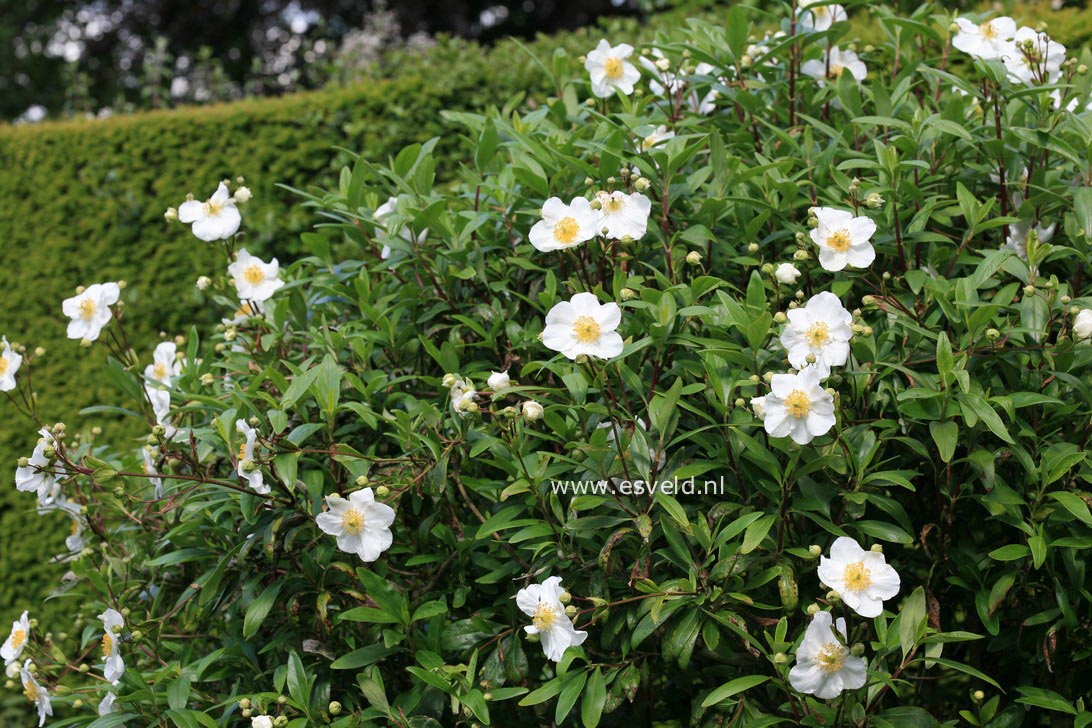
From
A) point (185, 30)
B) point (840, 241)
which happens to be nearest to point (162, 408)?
point (840, 241)

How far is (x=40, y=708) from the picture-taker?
1.93 meters

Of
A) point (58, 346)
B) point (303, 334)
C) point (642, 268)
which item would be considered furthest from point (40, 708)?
point (58, 346)

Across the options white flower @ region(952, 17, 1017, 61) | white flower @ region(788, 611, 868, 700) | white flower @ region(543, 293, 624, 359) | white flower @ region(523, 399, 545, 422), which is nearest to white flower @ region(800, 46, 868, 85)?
white flower @ region(952, 17, 1017, 61)

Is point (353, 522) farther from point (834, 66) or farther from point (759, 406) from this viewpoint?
point (834, 66)

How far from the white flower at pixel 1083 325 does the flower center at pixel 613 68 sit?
1.10m

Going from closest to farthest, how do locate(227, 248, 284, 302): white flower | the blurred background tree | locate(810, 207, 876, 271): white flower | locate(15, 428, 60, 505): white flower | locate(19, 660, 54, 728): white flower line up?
1. locate(810, 207, 876, 271): white flower
2. locate(15, 428, 60, 505): white flower
3. locate(19, 660, 54, 728): white flower
4. locate(227, 248, 284, 302): white flower
5. the blurred background tree

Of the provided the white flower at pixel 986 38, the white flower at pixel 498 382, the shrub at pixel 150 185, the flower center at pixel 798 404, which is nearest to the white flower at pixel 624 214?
the white flower at pixel 498 382

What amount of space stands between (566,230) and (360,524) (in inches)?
23.9

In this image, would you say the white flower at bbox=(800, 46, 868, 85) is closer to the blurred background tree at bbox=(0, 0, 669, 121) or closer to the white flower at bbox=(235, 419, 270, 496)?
the white flower at bbox=(235, 419, 270, 496)

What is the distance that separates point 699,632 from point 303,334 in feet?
3.34

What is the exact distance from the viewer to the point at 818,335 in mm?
1521

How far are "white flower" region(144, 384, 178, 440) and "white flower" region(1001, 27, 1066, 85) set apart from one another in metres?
1.84

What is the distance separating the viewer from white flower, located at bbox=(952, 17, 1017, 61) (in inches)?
77.7

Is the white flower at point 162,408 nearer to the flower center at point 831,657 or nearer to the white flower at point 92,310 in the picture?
the white flower at point 92,310
